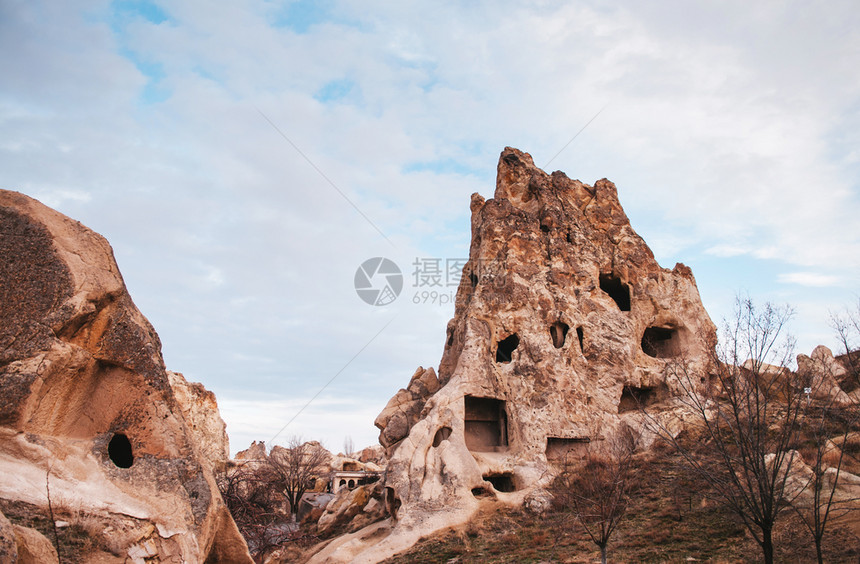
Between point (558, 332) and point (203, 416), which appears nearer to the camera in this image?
point (558, 332)

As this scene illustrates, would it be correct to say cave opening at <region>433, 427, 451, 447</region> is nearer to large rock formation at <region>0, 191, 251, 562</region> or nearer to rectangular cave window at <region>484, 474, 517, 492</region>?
rectangular cave window at <region>484, 474, 517, 492</region>

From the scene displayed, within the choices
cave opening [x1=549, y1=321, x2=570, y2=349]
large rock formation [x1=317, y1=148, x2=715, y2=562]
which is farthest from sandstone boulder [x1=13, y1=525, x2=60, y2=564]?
cave opening [x1=549, y1=321, x2=570, y2=349]

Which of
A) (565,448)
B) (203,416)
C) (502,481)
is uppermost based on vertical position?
(203,416)

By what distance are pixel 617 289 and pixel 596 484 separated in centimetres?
1421

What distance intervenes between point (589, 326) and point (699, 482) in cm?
778

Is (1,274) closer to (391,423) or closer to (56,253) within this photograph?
(56,253)

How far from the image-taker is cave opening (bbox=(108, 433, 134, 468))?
6.32 m

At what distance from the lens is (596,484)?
41.1ft

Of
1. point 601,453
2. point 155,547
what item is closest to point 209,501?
point 155,547

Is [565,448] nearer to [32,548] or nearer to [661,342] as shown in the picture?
[661,342]

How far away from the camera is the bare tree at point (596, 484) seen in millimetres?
12602

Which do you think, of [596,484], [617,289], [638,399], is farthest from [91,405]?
[617,289]

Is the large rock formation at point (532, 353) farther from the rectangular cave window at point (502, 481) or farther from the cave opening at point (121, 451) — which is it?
the cave opening at point (121, 451)

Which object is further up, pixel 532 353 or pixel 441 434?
pixel 532 353
